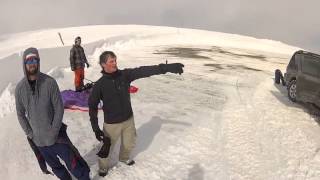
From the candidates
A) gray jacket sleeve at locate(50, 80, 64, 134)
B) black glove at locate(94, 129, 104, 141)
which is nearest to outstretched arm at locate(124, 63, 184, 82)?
black glove at locate(94, 129, 104, 141)

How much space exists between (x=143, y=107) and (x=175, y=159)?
12.7ft

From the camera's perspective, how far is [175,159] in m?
8.10

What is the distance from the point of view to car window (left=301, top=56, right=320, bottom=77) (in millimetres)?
12516

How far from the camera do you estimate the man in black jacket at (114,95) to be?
654cm

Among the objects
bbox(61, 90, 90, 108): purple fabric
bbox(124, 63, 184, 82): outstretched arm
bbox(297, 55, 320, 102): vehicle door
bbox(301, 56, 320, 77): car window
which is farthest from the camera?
bbox(301, 56, 320, 77): car window

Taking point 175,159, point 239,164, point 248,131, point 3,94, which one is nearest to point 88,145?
point 175,159

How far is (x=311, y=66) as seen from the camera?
1293 cm

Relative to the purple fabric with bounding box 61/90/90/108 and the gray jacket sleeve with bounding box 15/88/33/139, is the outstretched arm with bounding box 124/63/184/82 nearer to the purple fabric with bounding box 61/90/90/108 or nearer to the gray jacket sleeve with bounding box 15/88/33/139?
the gray jacket sleeve with bounding box 15/88/33/139

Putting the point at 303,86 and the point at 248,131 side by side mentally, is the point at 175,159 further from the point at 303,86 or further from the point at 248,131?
the point at 303,86

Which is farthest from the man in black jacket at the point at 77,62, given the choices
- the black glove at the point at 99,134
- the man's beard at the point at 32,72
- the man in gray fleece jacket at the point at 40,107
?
the man's beard at the point at 32,72

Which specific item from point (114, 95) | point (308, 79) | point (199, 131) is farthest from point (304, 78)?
point (114, 95)

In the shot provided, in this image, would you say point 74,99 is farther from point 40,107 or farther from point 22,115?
point 40,107

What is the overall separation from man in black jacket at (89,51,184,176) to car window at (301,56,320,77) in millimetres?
6896

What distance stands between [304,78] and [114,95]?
7762mm
